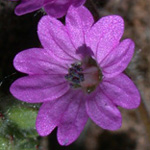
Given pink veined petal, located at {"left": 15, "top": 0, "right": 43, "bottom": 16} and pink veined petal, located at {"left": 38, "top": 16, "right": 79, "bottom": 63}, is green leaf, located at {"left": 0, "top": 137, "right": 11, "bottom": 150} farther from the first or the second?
pink veined petal, located at {"left": 15, "top": 0, "right": 43, "bottom": 16}

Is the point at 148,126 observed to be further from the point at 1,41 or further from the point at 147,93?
the point at 1,41

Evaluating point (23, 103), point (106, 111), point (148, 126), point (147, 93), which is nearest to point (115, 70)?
point (106, 111)

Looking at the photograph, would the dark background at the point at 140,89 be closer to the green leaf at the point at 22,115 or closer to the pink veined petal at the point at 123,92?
the green leaf at the point at 22,115

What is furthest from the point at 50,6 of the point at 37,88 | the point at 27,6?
the point at 37,88

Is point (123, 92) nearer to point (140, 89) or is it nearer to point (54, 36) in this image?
point (54, 36)

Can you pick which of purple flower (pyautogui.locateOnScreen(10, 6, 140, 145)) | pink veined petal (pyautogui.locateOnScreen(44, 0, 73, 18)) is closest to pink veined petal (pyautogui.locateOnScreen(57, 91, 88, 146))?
purple flower (pyautogui.locateOnScreen(10, 6, 140, 145))

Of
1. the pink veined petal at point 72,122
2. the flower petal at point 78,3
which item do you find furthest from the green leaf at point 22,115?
the flower petal at point 78,3
